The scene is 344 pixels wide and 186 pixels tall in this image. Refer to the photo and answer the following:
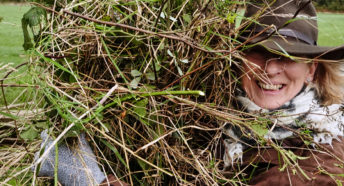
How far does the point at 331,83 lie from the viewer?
1577 millimetres

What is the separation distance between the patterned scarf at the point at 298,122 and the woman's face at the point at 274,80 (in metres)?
0.03

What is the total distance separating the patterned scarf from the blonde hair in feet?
0.27

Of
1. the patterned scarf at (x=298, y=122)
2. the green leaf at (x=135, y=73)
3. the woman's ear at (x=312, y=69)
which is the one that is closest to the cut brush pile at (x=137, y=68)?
the green leaf at (x=135, y=73)

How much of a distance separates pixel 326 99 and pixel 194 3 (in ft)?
2.36

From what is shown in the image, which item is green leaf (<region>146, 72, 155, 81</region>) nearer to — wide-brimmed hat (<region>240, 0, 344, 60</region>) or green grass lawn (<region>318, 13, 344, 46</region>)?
wide-brimmed hat (<region>240, 0, 344, 60</region>)

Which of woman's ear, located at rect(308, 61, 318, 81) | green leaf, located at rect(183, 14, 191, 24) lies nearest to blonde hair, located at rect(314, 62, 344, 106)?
woman's ear, located at rect(308, 61, 318, 81)

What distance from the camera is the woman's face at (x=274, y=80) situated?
4.66 feet

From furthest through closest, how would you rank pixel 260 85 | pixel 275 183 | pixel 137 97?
pixel 260 85, pixel 275 183, pixel 137 97

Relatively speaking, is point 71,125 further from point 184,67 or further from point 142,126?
point 184,67

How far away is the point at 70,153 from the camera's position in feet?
3.75

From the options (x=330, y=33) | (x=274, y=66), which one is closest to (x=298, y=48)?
(x=274, y=66)

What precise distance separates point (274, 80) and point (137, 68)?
573 millimetres

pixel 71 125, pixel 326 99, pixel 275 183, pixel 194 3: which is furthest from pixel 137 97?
pixel 326 99

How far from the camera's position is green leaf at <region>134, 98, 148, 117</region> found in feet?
3.56
